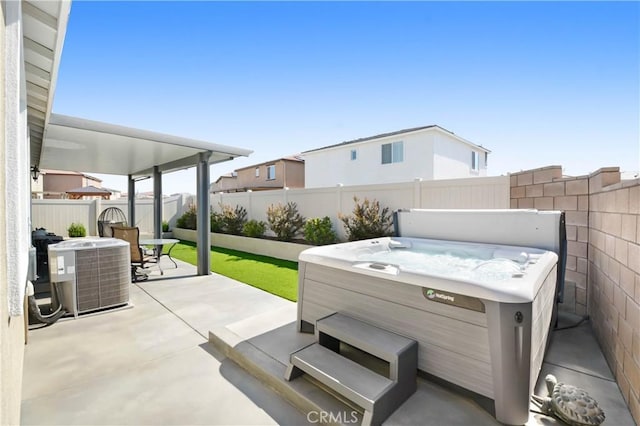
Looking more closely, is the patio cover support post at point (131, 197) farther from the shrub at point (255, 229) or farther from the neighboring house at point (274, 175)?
the neighboring house at point (274, 175)

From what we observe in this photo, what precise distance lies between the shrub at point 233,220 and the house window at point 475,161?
38.8 ft

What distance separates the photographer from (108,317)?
13.8 ft

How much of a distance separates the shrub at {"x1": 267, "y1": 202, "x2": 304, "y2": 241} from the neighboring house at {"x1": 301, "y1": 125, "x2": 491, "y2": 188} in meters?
6.49

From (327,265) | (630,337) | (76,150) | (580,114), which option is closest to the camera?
(630,337)

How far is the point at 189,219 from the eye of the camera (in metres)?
13.1

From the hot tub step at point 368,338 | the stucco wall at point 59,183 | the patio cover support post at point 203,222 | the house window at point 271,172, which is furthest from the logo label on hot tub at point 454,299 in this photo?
the stucco wall at point 59,183

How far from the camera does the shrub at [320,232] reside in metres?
8.03

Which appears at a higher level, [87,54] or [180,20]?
[180,20]

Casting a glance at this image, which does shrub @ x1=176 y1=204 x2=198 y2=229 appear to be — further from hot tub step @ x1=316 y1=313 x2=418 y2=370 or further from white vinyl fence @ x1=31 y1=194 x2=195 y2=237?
hot tub step @ x1=316 y1=313 x2=418 y2=370

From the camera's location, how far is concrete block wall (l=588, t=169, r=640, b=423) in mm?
2182

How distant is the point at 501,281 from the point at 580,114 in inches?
312

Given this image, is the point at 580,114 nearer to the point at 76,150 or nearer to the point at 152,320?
the point at 152,320

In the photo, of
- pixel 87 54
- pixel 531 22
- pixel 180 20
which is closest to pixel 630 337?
pixel 531 22

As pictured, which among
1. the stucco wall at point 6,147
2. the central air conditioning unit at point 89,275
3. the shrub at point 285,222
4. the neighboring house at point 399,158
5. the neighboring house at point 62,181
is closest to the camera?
the stucco wall at point 6,147
